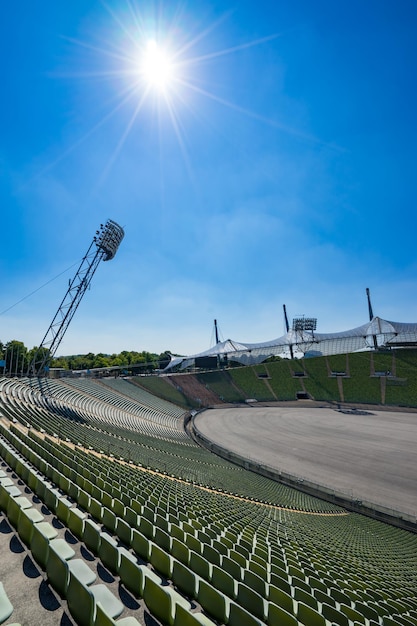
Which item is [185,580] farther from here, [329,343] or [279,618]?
[329,343]

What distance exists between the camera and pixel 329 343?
8194cm

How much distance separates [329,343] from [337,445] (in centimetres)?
5552

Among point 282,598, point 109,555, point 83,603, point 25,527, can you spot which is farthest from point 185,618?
point 25,527

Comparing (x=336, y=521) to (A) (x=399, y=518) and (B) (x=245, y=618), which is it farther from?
(B) (x=245, y=618)

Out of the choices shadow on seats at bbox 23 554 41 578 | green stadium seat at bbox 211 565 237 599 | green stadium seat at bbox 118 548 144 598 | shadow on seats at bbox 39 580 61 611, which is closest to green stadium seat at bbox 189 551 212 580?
green stadium seat at bbox 211 565 237 599

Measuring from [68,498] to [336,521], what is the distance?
1519 cm

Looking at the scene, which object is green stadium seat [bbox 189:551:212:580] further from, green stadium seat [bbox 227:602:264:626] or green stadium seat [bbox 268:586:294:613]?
green stadium seat [bbox 227:602:264:626]

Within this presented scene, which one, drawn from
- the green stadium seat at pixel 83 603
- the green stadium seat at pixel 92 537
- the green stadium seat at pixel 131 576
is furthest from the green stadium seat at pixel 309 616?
the green stadium seat at pixel 92 537

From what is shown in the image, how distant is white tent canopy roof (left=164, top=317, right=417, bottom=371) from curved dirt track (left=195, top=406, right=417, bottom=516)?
27032 millimetres

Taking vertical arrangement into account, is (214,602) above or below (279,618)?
above

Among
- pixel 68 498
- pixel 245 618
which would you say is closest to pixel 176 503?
pixel 68 498

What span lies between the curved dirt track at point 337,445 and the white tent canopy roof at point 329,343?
27.0 m

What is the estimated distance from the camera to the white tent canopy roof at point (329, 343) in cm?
6825

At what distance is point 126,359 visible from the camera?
11906cm
